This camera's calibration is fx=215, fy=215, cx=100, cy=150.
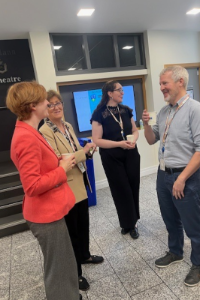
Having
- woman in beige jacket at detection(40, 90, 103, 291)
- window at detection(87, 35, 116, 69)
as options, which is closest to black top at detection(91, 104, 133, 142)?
woman in beige jacket at detection(40, 90, 103, 291)

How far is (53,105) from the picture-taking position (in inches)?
61.1

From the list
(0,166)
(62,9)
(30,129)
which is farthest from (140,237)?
(62,9)

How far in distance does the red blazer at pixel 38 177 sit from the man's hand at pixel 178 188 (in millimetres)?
716

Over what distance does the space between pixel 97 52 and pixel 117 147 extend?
2.69 meters

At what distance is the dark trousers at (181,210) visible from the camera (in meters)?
1.51

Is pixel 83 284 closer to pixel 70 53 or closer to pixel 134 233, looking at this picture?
pixel 134 233

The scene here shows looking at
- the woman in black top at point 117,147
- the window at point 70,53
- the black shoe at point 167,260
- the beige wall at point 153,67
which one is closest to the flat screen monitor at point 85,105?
the beige wall at point 153,67

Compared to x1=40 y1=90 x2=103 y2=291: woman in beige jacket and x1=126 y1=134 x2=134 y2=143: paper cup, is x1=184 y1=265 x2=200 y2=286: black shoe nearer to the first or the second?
x1=40 y1=90 x2=103 y2=291: woman in beige jacket

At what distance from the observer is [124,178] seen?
224 cm

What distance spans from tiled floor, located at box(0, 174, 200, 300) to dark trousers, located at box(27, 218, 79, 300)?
0.44 metres

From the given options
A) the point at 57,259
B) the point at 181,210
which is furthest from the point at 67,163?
the point at 181,210

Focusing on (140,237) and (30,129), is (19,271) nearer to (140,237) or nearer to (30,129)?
(140,237)

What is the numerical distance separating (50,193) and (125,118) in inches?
53.5

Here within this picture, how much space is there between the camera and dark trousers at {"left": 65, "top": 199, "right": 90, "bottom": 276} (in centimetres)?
158
